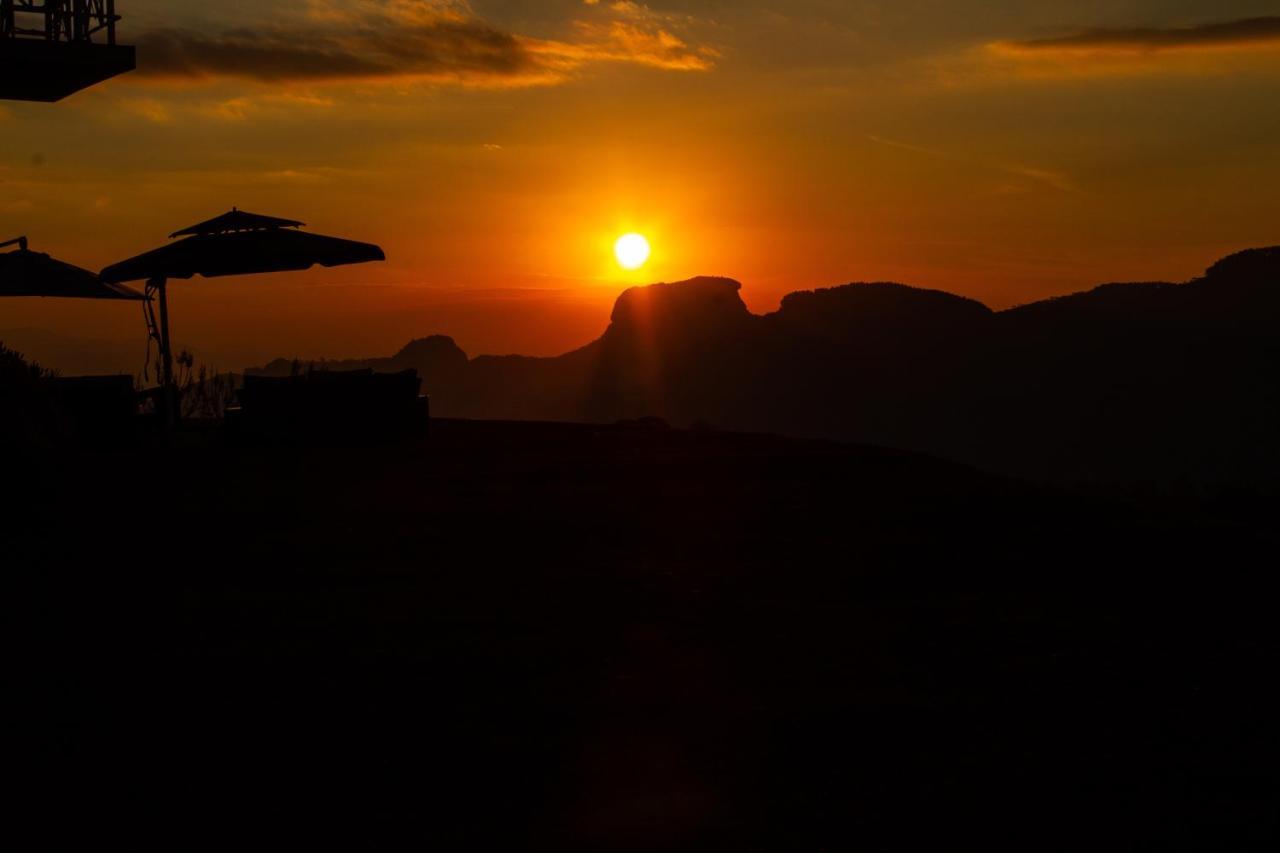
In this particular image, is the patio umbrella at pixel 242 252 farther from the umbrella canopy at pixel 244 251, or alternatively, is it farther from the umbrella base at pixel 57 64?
the umbrella base at pixel 57 64

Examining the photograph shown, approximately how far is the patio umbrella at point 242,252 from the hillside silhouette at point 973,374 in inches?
2711

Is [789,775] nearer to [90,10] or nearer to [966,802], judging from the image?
[966,802]

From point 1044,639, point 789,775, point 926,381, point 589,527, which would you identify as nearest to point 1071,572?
point 1044,639

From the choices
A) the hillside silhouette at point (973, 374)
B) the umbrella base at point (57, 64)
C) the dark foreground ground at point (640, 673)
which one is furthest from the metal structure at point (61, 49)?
the hillside silhouette at point (973, 374)

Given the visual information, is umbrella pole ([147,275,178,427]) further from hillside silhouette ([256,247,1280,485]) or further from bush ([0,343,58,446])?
hillside silhouette ([256,247,1280,485])

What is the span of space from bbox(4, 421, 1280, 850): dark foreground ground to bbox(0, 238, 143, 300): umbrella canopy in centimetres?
601

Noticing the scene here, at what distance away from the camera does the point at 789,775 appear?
466 cm

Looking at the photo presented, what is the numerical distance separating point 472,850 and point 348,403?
40.8 feet

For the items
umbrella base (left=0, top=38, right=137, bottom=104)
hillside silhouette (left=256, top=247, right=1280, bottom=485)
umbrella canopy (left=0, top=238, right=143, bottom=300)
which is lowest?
hillside silhouette (left=256, top=247, right=1280, bottom=485)

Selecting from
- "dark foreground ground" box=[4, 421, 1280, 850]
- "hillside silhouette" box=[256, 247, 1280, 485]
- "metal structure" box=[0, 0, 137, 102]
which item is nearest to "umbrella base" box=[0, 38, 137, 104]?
"metal structure" box=[0, 0, 137, 102]

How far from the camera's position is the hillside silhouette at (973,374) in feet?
323

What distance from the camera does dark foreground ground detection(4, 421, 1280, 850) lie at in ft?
14.3

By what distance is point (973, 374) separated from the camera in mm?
119625

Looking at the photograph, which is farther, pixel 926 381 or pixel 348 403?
pixel 926 381
